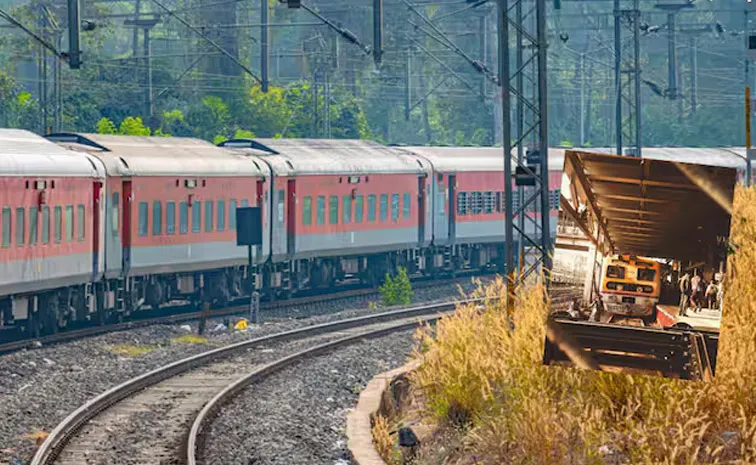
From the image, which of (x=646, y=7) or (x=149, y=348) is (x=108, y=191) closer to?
(x=149, y=348)

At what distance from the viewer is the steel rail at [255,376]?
1651cm

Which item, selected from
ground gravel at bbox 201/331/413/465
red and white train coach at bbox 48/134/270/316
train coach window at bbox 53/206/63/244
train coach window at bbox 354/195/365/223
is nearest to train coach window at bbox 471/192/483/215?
train coach window at bbox 354/195/365/223

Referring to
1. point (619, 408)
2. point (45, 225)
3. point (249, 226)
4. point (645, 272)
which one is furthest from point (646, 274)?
point (249, 226)

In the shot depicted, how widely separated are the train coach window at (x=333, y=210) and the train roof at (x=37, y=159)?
10222mm

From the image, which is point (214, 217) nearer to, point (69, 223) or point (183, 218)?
point (183, 218)

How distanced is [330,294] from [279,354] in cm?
1224

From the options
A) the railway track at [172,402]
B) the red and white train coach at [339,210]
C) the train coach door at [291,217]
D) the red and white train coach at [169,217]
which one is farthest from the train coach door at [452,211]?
the railway track at [172,402]

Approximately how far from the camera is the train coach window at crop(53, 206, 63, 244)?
2648cm

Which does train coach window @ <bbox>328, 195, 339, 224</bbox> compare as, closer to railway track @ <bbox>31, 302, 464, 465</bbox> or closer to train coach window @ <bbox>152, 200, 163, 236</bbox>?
train coach window @ <bbox>152, 200, 163, 236</bbox>

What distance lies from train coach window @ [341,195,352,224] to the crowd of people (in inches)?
1147

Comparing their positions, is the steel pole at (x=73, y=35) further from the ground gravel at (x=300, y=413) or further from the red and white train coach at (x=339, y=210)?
the ground gravel at (x=300, y=413)

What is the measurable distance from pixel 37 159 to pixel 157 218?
5.18 metres

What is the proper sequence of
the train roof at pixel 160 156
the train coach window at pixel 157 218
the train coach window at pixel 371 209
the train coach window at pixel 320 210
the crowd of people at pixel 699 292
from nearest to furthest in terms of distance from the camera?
the crowd of people at pixel 699 292
the train roof at pixel 160 156
the train coach window at pixel 157 218
the train coach window at pixel 320 210
the train coach window at pixel 371 209

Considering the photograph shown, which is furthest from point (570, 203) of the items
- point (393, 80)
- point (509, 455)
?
point (393, 80)
